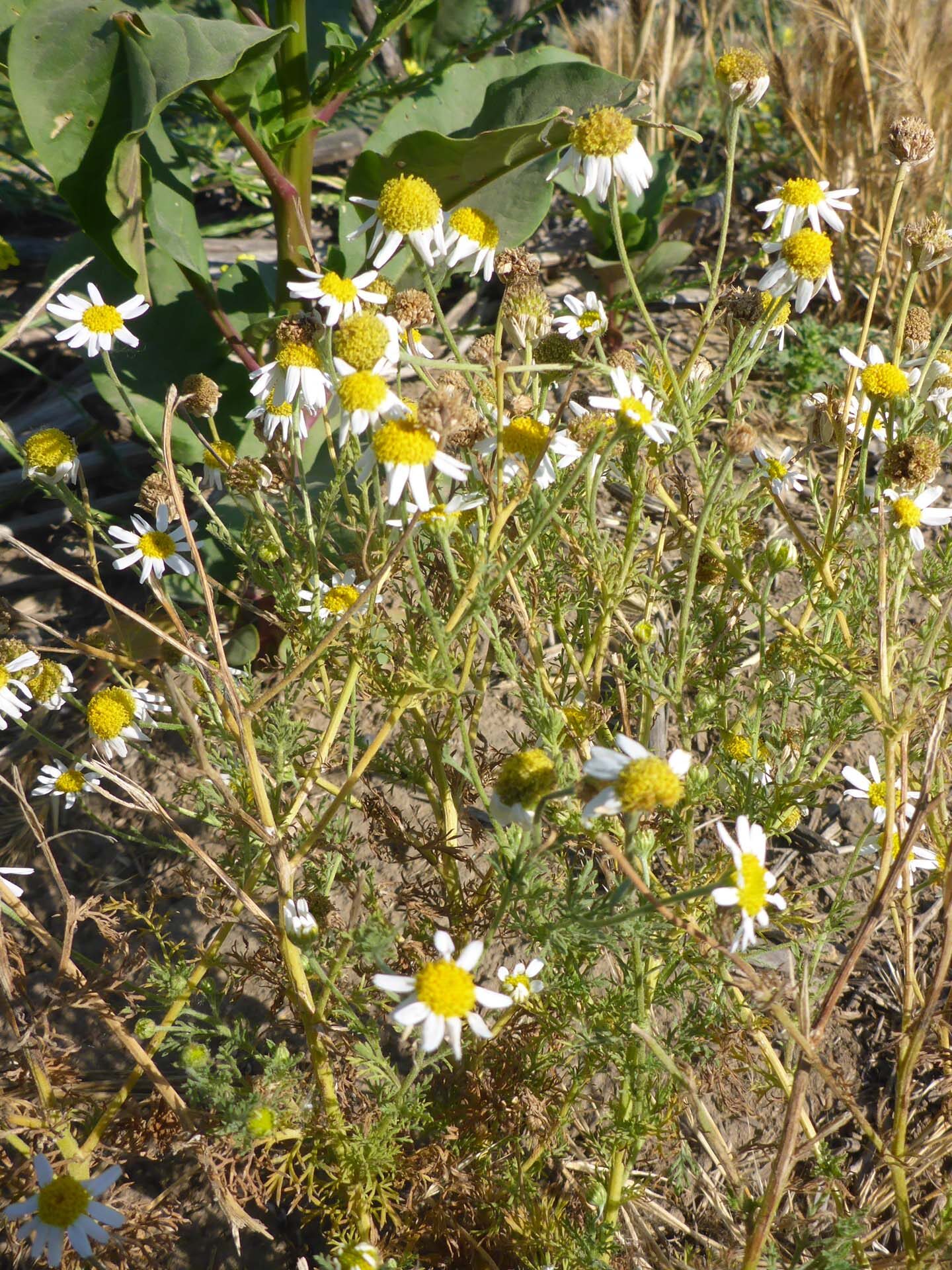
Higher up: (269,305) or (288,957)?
(269,305)

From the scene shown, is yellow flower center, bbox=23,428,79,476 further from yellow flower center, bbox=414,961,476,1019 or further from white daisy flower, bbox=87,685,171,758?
yellow flower center, bbox=414,961,476,1019

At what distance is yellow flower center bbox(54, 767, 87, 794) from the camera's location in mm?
1446

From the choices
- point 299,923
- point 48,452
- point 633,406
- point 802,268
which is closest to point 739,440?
point 633,406

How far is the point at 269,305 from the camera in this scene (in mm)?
2045

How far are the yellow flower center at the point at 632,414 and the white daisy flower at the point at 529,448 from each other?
12 centimetres

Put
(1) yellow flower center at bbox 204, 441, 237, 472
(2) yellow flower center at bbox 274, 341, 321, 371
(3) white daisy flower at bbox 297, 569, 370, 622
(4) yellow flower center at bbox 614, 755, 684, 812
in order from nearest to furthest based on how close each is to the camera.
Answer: (4) yellow flower center at bbox 614, 755, 684, 812, (2) yellow flower center at bbox 274, 341, 321, 371, (3) white daisy flower at bbox 297, 569, 370, 622, (1) yellow flower center at bbox 204, 441, 237, 472

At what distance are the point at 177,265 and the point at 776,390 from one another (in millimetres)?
1679

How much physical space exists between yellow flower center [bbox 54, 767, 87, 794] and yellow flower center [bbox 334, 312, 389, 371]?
86 centimetres

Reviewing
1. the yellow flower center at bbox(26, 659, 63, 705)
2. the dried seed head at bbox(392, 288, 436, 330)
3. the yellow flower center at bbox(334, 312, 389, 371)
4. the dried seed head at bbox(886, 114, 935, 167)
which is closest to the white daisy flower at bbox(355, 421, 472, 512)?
the yellow flower center at bbox(334, 312, 389, 371)

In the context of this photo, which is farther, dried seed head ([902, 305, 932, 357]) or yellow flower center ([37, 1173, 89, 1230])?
dried seed head ([902, 305, 932, 357])

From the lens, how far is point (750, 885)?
2.87 feet

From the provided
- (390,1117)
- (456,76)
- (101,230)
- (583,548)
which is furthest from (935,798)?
(456,76)

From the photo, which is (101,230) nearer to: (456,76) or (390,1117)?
(456,76)

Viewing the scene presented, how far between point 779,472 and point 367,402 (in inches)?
28.8
